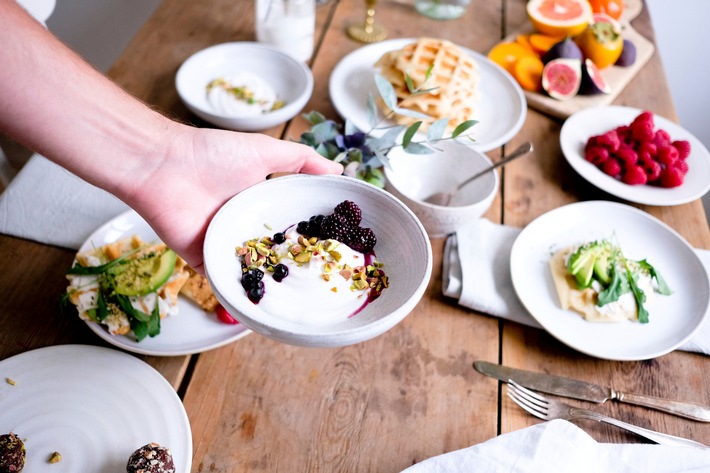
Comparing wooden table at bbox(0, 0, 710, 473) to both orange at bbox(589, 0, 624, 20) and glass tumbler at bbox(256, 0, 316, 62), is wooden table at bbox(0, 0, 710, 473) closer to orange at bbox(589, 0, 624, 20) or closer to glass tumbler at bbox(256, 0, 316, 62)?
glass tumbler at bbox(256, 0, 316, 62)

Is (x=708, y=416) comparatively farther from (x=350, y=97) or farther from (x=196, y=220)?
(x=350, y=97)

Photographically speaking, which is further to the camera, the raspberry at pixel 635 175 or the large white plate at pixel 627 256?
the raspberry at pixel 635 175

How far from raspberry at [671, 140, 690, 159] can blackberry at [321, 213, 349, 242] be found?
1.04 metres

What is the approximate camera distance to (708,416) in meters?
1.07

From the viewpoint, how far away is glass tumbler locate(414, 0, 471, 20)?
214 centimetres

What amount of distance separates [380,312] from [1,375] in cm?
65

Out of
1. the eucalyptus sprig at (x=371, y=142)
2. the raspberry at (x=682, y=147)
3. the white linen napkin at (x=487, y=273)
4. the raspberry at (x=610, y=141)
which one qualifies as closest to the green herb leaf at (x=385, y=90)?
the eucalyptus sprig at (x=371, y=142)

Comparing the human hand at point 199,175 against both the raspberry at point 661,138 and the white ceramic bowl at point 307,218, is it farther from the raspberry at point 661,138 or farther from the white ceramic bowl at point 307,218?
the raspberry at point 661,138

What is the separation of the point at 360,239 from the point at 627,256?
0.70 m

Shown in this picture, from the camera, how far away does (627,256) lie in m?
1.35

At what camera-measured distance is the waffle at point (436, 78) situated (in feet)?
5.14

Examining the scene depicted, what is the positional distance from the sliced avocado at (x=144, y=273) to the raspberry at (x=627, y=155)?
3.73 ft

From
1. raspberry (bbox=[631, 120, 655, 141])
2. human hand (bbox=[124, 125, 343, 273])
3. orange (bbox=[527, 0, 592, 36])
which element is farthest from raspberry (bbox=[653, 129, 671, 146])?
human hand (bbox=[124, 125, 343, 273])

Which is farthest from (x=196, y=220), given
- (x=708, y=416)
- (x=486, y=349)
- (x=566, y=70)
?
(x=566, y=70)
